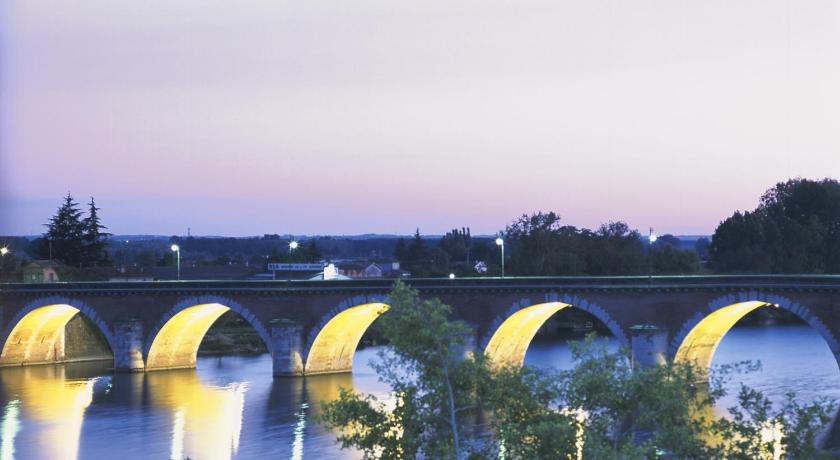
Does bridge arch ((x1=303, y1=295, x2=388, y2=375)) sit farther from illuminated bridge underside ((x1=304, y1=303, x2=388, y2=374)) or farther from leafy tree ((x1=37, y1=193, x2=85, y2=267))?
leafy tree ((x1=37, y1=193, x2=85, y2=267))

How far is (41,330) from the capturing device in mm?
74625

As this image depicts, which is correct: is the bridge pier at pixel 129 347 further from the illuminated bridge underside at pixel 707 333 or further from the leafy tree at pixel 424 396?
the leafy tree at pixel 424 396

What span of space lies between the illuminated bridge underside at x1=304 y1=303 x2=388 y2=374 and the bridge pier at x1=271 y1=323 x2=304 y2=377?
0.53 metres

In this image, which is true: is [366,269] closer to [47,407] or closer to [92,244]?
[92,244]

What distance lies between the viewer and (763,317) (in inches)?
3863

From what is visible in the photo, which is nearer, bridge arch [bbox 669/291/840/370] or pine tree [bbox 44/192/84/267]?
bridge arch [bbox 669/291/840/370]

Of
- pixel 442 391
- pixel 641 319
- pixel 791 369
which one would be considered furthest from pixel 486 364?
pixel 791 369

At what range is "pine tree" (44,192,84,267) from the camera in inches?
4584

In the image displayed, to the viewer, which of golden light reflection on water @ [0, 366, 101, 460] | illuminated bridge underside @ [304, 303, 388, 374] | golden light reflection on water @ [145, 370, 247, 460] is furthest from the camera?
illuminated bridge underside @ [304, 303, 388, 374]

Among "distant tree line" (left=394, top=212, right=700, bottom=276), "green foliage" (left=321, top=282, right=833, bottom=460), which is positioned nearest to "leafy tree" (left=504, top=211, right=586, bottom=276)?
"distant tree line" (left=394, top=212, right=700, bottom=276)

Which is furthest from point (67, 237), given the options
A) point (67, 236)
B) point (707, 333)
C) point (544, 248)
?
point (707, 333)

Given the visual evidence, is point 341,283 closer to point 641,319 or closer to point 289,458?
point 641,319

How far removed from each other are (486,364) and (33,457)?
859 inches

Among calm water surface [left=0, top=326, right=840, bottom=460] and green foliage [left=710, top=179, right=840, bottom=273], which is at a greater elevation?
green foliage [left=710, top=179, right=840, bottom=273]
